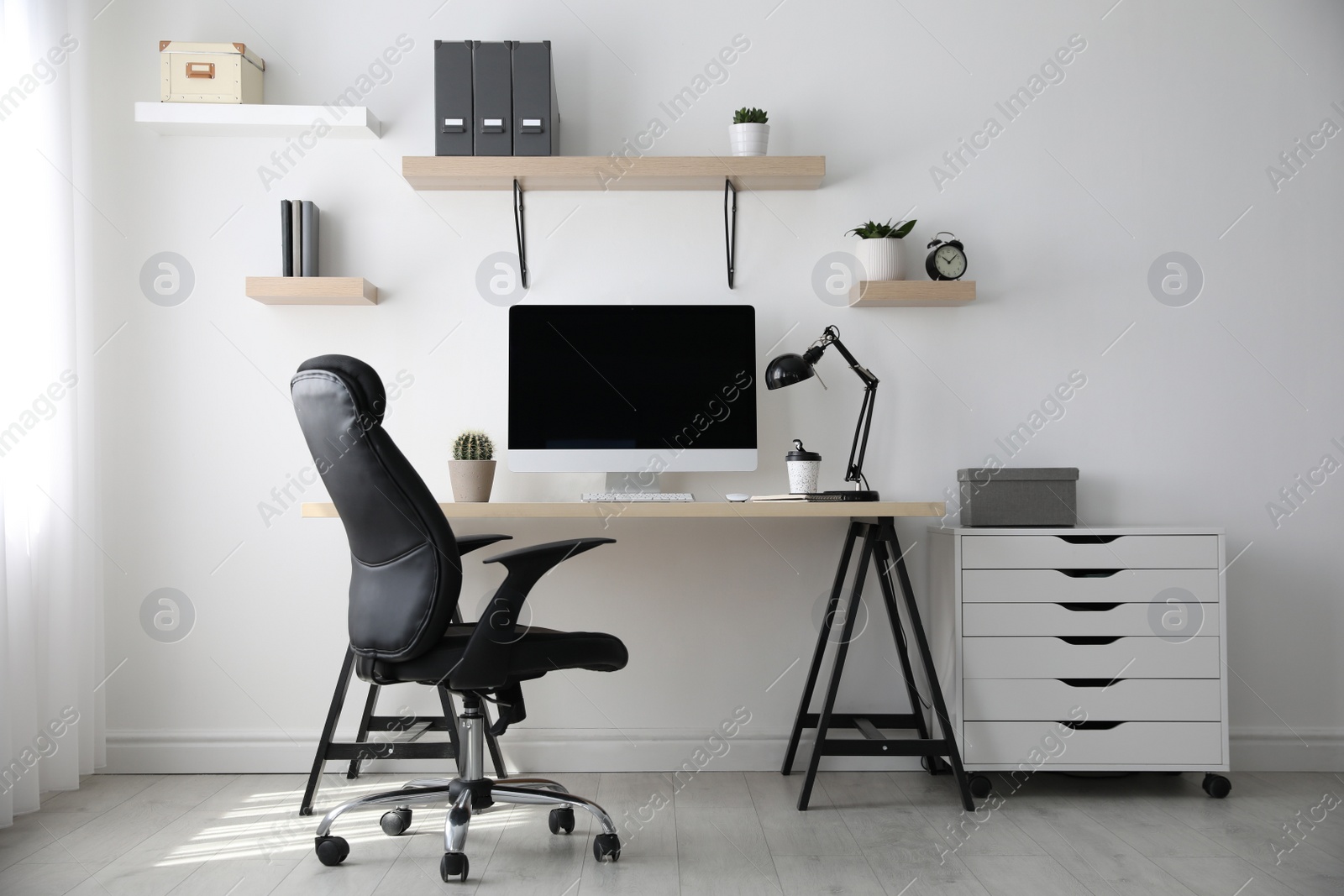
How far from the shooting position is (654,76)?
2.85 metres

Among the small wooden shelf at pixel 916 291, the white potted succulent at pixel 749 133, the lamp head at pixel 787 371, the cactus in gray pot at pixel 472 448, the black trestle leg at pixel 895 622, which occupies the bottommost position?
the black trestle leg at pixel 895 622

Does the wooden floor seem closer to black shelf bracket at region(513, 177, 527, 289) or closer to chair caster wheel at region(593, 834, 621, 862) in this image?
chair caster wheel at region(593, 834, 621, 862)

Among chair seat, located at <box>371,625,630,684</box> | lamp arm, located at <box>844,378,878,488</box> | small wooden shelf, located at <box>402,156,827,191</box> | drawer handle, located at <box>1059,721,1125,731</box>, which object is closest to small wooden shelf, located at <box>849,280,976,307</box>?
lamp arm, located at <box>844,378,878,488</box>

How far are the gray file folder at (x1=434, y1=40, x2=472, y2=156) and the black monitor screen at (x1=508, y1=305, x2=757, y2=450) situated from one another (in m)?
0.52

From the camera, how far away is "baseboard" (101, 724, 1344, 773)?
2727mm

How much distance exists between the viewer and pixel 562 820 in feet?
7.15

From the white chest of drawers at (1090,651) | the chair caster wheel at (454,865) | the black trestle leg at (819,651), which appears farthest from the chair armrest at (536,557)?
the white chest of drawers at (1090,651)

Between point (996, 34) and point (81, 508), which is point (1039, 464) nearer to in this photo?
point (996, 34)

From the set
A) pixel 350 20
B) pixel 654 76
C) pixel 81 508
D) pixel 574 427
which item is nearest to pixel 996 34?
pixel 654 76

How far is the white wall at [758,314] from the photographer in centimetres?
279

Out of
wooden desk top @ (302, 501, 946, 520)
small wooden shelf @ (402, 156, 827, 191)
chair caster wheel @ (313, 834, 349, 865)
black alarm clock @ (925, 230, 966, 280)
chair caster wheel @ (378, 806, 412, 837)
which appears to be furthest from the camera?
black alarm clock @ (925, 230, 966, 280)

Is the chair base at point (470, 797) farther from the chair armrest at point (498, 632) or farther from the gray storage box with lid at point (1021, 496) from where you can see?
the gray storage box with lid at point (1021, 496)

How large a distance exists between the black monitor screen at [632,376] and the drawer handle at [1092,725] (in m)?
1.14

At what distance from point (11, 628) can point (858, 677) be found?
232 cm
